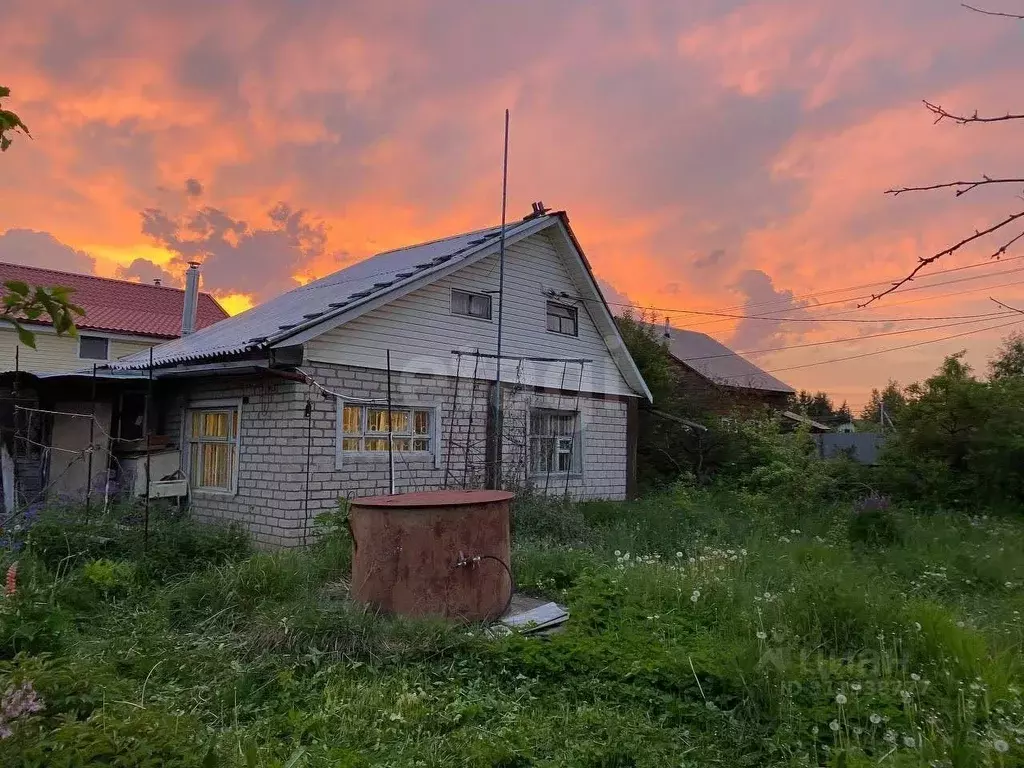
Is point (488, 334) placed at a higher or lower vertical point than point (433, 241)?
lower

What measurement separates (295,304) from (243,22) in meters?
5.49

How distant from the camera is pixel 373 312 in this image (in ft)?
32.4

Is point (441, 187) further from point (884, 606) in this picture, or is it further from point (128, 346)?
point (128, 346)

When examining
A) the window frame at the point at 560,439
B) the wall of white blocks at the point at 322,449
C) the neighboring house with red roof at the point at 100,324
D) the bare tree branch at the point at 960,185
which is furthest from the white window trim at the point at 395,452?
the neighboring house with red roof at the point at 100,324

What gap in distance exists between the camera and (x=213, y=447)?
10.2 metres

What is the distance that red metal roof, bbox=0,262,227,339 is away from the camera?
23469mm

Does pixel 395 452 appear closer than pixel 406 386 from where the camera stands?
Yes

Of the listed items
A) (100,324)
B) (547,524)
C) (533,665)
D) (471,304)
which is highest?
(100,324)

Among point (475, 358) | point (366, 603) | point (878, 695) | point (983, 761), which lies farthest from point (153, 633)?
point (475, 358)

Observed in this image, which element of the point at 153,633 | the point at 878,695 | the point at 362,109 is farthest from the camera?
the point at 362,109

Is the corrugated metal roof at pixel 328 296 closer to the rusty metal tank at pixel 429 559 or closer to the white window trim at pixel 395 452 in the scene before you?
the white window trim at pixel 395 452

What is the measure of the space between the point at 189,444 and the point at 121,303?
61.3 feet

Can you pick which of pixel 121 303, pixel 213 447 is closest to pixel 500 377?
pixel 213 447

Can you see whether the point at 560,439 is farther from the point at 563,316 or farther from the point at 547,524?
the point at 547,524
